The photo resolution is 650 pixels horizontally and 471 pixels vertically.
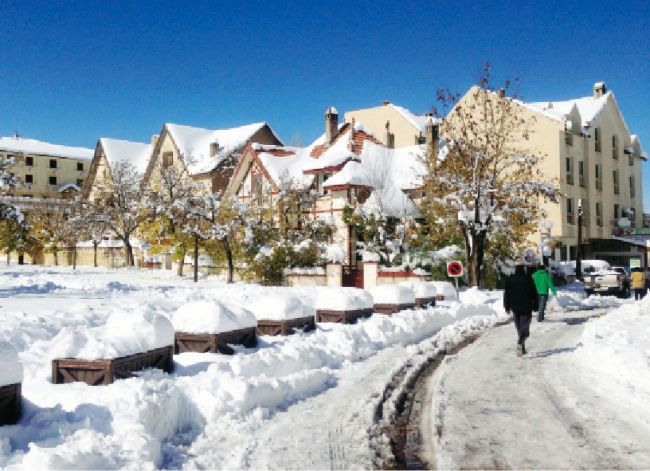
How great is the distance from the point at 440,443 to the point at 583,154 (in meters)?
42.7

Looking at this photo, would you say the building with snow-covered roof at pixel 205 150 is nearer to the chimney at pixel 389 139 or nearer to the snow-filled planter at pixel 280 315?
the chimney at pixel 389 139

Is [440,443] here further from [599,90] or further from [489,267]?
[599,90]

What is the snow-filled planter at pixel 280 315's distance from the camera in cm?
1366

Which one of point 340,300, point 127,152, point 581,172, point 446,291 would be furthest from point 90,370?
point 127,152

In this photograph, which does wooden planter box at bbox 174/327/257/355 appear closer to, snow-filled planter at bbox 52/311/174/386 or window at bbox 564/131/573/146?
snow-filled planter at bbox 52/311/174/386

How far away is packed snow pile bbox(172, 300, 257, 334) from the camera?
10922 millimetres

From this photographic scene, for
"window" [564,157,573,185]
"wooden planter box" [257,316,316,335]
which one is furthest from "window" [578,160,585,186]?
"wooden planter box" [257,316,316,335]

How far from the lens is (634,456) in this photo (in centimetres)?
602

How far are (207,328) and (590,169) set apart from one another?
41.0m

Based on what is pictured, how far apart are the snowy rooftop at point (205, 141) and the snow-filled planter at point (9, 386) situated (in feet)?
155

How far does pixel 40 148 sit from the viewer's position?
87000 millimetres

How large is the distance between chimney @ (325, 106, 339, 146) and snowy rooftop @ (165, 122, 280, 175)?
39.3 ft

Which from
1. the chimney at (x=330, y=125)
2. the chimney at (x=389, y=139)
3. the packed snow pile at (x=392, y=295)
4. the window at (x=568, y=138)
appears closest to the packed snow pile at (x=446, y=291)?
the packed snow pile at (x=392, y=295)

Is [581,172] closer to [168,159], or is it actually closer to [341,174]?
[341,174]
